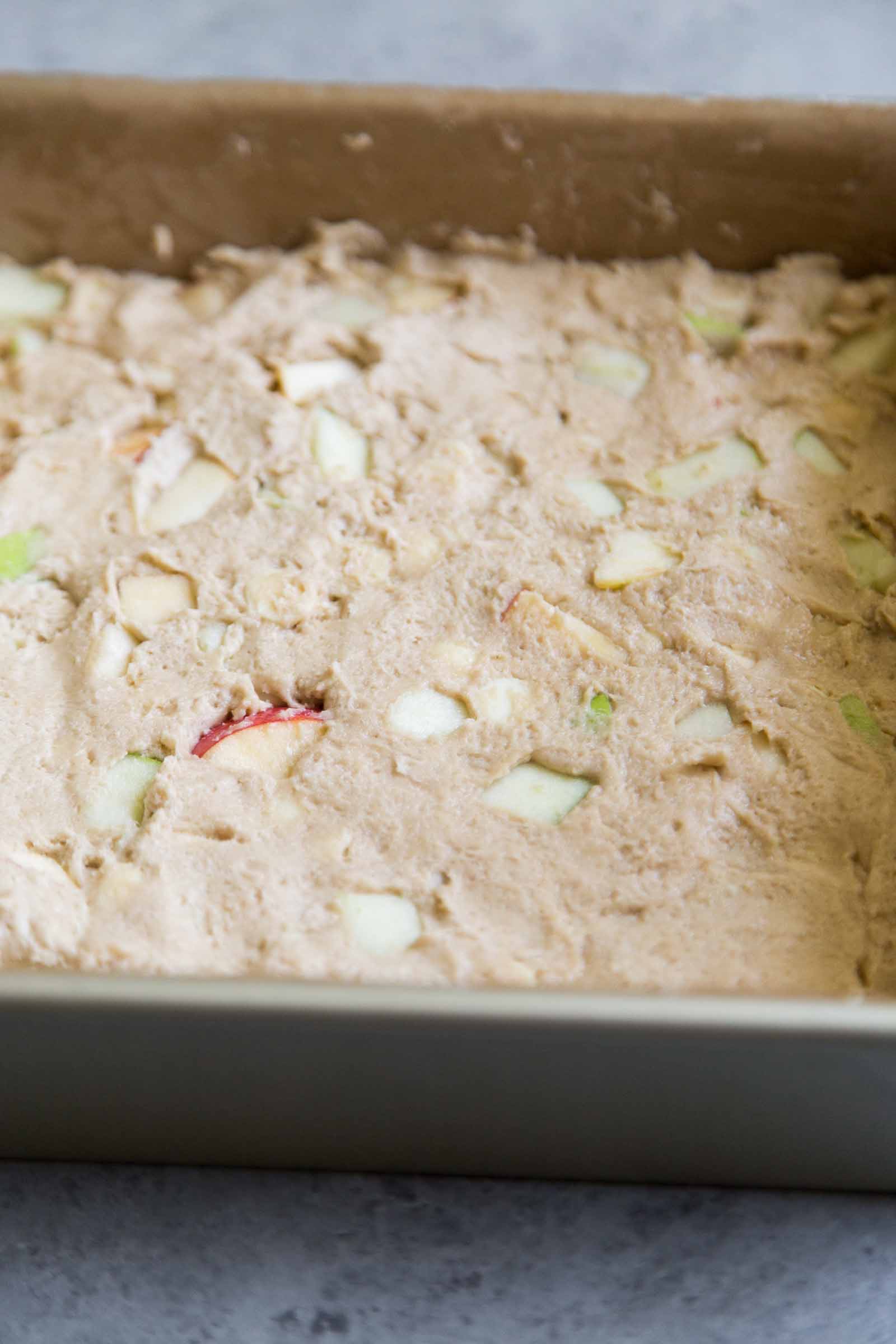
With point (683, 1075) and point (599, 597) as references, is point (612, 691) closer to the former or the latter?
point (599, 597)

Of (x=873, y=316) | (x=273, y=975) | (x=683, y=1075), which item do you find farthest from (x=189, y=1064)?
(x=873, y=316)

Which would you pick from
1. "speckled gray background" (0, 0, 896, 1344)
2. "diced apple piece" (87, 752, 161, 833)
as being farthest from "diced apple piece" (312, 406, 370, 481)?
"speckled gray background" (0, 0, 896, 1344)

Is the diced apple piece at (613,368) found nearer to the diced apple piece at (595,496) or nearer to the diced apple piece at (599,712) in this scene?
the diced apple piece at (595,496)

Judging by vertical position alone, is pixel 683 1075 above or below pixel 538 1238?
above

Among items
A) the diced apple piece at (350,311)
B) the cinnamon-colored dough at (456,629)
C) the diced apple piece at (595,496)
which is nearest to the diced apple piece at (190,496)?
the cinnamon-colored dough at (456,629)

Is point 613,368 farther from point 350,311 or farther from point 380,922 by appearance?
point 380,922

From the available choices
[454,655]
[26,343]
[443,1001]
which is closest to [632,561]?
[454,655]

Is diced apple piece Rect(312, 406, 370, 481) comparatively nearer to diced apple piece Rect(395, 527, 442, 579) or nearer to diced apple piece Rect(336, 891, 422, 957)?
diced apple piece Rect(395, 527, 442, 579)
